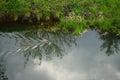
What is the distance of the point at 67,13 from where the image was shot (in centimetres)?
1647

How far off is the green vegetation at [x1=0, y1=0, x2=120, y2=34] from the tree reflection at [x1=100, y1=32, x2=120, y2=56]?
14.0 inches

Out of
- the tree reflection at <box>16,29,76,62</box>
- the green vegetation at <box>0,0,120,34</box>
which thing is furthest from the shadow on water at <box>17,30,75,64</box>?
the green vegetation at <box>0,0,120,34</box>

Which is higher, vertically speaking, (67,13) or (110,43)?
(67,13)

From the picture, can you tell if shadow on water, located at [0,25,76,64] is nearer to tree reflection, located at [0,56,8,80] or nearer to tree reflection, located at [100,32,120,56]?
tree reflection, located at [0,56,8,80]

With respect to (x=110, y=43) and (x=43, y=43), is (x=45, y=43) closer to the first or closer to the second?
(x=43, y=43)

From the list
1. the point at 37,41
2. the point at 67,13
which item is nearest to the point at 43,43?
the point at 37,41

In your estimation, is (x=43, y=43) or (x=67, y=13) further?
(x=67, y=13)

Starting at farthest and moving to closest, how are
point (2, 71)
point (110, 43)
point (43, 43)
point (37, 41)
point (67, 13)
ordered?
point (67, 13), point (110, 43), point (37, 41), point (43, 43), point (2, 71)

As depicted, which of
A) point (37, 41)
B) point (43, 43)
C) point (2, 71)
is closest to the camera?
point (2, 71)

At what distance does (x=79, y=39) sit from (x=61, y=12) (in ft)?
7.51

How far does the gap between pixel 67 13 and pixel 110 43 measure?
9.82ft

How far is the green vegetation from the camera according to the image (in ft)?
51.0

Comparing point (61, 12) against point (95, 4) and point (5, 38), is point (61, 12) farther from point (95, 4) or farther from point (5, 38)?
point (5, 38)

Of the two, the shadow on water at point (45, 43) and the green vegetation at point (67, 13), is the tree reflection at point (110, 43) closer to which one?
the green vegetation at point (67, 13)
